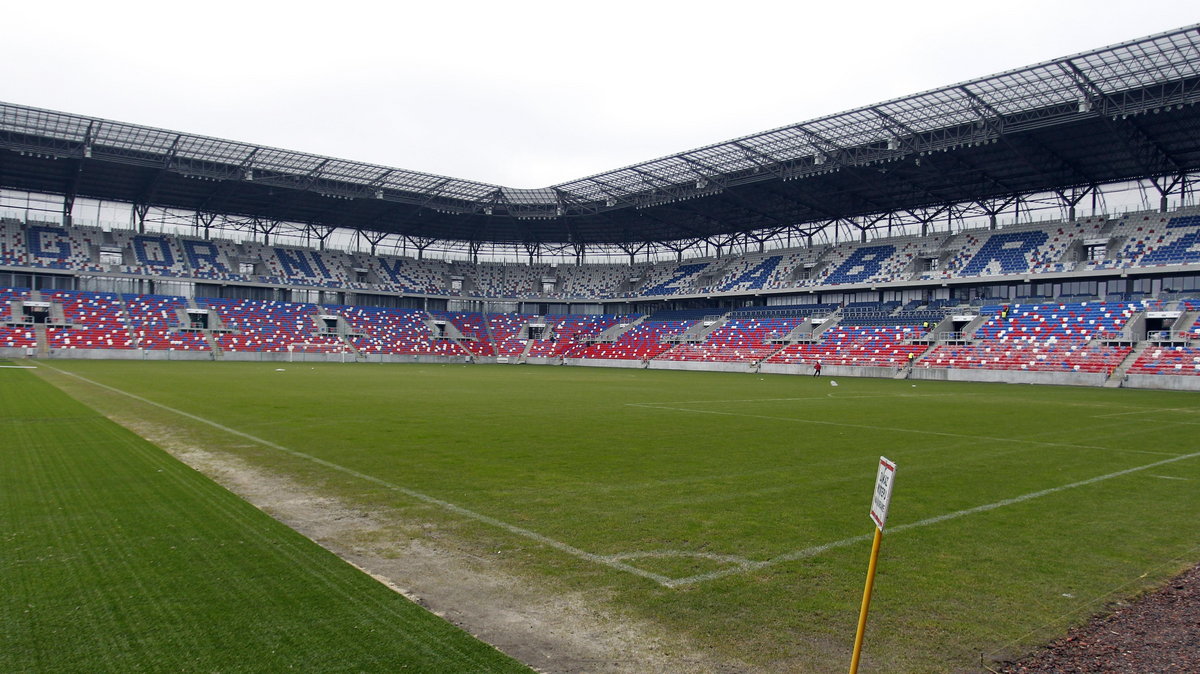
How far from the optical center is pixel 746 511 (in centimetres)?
898

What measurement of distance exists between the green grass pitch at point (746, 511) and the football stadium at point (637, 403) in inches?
2.5

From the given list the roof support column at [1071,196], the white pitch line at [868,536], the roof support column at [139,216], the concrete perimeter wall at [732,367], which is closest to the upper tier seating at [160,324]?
the concrete perimeter wall at [732,367]

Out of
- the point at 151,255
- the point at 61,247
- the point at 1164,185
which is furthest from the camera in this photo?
the point at 151,255

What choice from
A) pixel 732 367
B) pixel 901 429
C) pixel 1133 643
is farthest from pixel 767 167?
pixel 1133 643

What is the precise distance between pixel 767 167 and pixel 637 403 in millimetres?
37482

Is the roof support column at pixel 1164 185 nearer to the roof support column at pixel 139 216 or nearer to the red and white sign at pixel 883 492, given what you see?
the red and white sign at pixel 883 492

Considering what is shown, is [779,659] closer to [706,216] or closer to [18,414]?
[18,414]

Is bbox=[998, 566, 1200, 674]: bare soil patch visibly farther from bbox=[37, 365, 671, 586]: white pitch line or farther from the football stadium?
bbox=[37, 365, 671, 586]: white pitch line

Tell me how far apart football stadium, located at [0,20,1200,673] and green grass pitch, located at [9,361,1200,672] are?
0.06m

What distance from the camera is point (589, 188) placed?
6900 cm

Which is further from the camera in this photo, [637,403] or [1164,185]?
[1164,185]

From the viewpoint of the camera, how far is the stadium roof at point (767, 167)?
4075 centimetres

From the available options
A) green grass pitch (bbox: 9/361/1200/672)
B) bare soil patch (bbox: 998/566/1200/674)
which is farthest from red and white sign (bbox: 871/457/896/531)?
bare soil patch (bbox: 998/566/1200/674)

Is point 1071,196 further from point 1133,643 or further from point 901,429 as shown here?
point 1133,643
